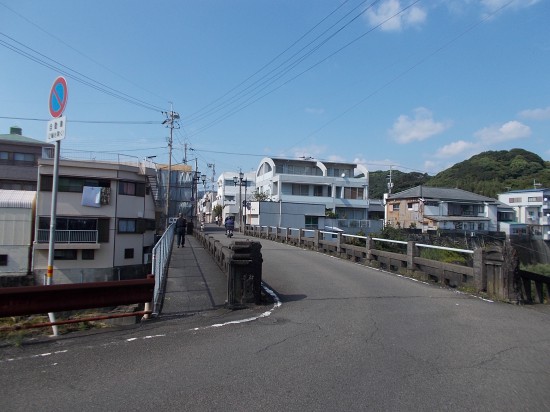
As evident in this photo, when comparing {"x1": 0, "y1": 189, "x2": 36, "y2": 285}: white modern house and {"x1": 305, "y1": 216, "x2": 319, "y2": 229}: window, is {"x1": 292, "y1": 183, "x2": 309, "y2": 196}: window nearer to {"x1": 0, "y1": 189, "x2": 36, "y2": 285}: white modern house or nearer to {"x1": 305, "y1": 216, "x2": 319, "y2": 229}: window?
{"x1": 305, "y1": 216, "x2": 319, "y2": 229}: window

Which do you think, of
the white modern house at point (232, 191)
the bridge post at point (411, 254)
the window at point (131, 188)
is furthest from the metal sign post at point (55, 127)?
the white modern house at point (232, 191)

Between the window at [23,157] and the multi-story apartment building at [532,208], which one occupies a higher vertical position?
the window at [23,157]

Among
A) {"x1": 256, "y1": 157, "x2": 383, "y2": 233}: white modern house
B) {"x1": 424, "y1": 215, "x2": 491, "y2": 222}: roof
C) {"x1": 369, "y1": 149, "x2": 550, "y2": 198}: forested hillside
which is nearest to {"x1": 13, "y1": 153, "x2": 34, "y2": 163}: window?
{"x1": 256, "y1": 157, "x2": 383, "y2": 233}: white modern house

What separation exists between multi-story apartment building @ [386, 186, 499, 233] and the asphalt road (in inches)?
1970

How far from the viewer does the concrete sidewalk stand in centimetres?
824

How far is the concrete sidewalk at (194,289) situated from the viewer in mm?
8242

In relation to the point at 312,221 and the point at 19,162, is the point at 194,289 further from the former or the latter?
the point at 312,221

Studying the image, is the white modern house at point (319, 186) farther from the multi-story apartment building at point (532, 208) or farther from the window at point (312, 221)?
the multi-story apartment building at point (532, 208)

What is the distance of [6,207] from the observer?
30531 millimetres

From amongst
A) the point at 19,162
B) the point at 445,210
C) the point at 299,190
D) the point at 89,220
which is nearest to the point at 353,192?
the point at 299,190

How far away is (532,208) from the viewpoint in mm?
62844

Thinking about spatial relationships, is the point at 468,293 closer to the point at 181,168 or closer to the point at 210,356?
the point at 210,356

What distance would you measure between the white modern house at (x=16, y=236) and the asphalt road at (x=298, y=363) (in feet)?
93.8

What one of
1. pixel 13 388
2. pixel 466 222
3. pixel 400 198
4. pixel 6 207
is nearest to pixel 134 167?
pixel 6 207
